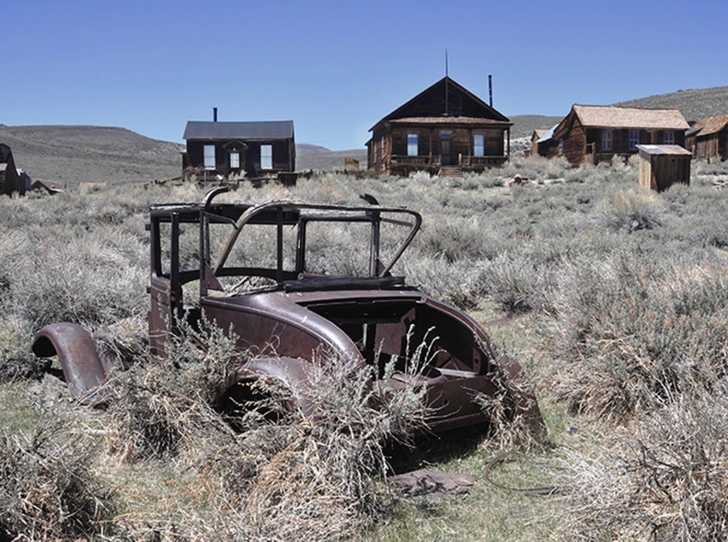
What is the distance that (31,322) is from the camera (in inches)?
266

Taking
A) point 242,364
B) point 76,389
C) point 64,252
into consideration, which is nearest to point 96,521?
point 242,364

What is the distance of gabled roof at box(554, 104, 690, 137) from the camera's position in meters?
41.0

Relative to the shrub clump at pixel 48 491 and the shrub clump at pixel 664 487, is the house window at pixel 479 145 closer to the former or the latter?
the shrub clump at pixel 664 487

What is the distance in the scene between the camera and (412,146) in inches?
1496

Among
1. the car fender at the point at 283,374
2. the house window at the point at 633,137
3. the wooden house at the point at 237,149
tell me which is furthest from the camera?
the wooden house at the point at 237,149

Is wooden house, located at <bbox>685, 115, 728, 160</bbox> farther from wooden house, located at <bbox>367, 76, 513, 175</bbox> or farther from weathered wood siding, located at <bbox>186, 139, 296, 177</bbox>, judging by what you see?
weathered wood siding, located at <bbox>186, 139, 296, 177</bbox>

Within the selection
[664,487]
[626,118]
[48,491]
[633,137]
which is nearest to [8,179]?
[48,491]

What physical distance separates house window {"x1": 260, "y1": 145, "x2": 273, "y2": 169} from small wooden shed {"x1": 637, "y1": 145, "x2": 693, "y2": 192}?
28.5 m

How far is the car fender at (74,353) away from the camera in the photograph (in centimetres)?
502

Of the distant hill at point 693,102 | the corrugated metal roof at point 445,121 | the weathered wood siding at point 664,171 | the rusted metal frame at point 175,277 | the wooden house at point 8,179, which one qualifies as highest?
the distant hill at point 693,102

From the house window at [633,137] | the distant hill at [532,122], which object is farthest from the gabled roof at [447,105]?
the distant hill at [532,122]

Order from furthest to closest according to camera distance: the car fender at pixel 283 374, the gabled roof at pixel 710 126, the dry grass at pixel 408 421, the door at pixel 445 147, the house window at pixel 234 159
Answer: the gabled roof at pixel 710 126
the house window at pixel 234 159
the door at pixel 445 147
the car fender at pixel 283 374
the dry grass at pixel 408 421

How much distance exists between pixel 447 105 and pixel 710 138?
2141cm

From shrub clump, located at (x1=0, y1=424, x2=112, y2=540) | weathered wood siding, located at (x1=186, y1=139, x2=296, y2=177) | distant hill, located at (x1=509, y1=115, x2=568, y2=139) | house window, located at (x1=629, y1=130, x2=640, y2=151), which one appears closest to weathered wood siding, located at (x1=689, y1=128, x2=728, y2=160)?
house window, located at (x1=629, y1=130, x2=640, y2=151)
